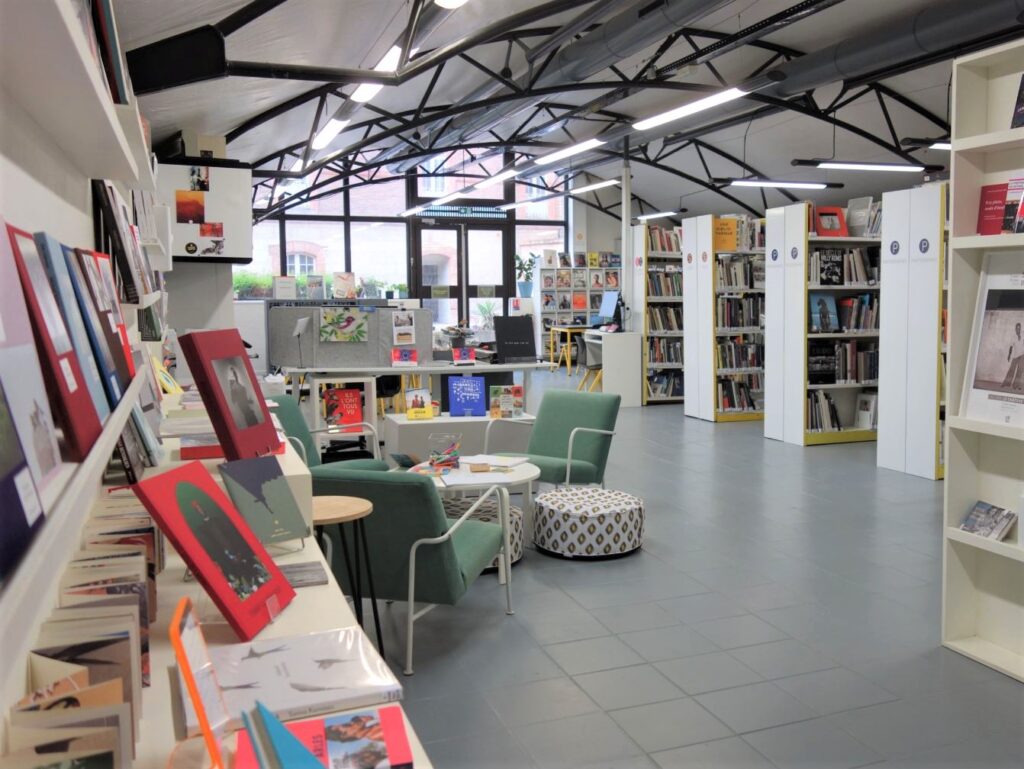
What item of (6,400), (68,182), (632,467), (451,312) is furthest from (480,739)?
(451,312)

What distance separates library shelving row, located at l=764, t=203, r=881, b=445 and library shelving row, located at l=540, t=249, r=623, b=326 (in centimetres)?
964

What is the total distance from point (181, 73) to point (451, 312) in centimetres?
1492

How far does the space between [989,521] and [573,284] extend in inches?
613

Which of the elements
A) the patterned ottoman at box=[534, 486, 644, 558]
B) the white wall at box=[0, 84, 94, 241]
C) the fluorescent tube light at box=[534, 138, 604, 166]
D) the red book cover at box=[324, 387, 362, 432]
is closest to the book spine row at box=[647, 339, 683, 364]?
the fluorescent tube light at box=[534, 138, 604, 166]

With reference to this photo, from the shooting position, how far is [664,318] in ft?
39.1

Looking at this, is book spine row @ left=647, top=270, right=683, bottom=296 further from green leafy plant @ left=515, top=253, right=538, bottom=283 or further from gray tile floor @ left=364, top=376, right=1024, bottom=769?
green leafy plant @ left=515, top=253, right=538, bottom=283

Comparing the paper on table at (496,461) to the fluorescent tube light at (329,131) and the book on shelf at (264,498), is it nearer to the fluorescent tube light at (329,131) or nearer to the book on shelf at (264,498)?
the book on shelf at (264,498)

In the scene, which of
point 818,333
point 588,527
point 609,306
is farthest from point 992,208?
point 609,306

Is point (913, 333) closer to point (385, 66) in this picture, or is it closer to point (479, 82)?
point (385, 66)

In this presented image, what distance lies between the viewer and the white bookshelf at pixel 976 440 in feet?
11.1

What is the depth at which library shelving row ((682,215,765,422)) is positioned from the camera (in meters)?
10.3

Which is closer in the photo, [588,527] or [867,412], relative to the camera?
[588,527]

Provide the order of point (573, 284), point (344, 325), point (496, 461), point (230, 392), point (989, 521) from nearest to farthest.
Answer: point (230, 392) → point (989, 521) → point (496, 461) → point (344, 325) → point (573, 284)

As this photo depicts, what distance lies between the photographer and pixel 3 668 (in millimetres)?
935
